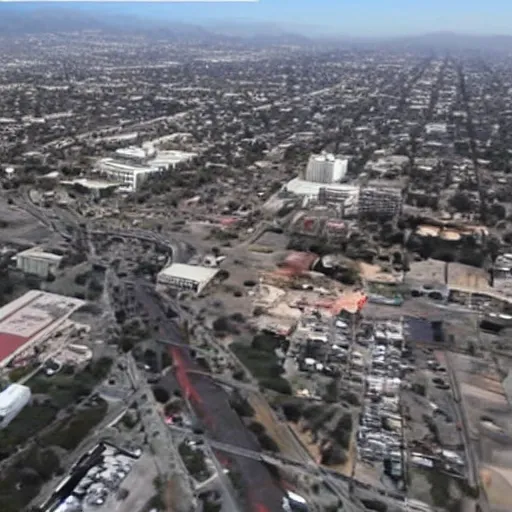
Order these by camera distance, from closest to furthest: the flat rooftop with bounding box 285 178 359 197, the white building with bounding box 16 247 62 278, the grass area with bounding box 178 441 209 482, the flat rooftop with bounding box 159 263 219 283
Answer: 1. the grass area with bounding box 178 441 209 482
2. the flat rooftop with bounding box 159 263 219 283
3. the white building with bounding box 16 247 62 278
4. the flat rooftop with bounding box 285 178 359 197

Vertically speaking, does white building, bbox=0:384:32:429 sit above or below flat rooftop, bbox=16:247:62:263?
above

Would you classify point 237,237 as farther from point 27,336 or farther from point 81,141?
point 81,141

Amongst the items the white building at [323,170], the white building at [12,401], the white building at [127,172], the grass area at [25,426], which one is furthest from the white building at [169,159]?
the grass area at [25,426]

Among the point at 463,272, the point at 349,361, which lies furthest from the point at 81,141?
the point at 349,361

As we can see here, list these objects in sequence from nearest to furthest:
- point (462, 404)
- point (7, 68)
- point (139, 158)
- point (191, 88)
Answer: point (462, 404), point (139, 158), point (191, 88), point (7, 68)

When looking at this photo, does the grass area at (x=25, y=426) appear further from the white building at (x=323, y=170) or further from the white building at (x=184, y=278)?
the white building at (x=323, y=170)

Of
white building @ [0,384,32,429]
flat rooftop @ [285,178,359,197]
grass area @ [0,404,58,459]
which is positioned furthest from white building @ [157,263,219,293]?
flat rooftop @ [285,178,359,197]

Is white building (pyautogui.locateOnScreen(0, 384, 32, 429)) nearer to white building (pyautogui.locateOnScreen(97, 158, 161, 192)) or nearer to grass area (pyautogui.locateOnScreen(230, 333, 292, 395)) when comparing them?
grass area (pyautogui.locateOnScreen(230, 333, 292, 395))

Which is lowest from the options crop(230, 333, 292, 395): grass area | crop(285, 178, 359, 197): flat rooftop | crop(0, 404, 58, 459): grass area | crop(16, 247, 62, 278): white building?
crop(285, 178, 359, 197): flat rooftop
